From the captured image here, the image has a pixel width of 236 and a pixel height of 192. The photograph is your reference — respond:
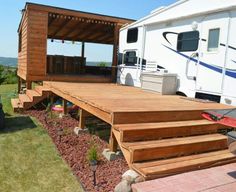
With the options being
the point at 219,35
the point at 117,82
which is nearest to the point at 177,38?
the point at 219,35

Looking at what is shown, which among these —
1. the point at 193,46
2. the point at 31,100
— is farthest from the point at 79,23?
the point at 193,46

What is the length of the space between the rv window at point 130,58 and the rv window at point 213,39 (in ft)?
11.5

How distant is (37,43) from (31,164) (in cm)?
617

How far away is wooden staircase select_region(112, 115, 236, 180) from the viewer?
378 cm

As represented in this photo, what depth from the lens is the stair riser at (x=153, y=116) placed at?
444cm

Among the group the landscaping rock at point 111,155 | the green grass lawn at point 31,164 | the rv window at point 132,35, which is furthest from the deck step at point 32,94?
the landscaping rock at point 111,155

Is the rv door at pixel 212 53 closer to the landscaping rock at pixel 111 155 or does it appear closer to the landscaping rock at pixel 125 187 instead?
the landscaping rock at pixel 111 155

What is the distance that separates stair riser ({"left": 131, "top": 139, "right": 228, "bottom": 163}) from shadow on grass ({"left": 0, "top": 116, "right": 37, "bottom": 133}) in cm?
398

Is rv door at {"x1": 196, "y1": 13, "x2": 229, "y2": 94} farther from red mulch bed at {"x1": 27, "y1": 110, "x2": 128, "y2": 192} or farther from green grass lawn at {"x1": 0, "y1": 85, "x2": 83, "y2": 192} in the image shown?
green grass lawn at {"x1": 0, "y1": 85, "x2": 83, "y2": 192}

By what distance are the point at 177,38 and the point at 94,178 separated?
5.08 meters

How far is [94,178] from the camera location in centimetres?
399

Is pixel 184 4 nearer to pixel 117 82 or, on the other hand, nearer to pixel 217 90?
pixel 217 90

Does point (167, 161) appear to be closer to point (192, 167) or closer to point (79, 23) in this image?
point (192, 167)

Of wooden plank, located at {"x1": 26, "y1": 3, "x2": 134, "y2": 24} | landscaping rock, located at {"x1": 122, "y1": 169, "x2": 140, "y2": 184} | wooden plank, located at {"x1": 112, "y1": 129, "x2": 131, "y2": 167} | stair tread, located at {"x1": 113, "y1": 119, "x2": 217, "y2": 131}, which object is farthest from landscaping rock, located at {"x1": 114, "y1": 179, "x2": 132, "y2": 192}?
wooden plank, located at {"x1": 26, "y1": 3, "x2": 134, "y2": 24}
